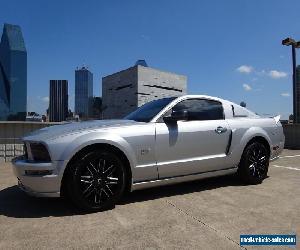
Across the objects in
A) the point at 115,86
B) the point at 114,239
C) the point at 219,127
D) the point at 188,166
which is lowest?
the point at 114,239

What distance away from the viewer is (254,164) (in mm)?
5738

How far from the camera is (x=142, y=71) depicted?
108m

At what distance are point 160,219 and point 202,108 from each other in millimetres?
2136

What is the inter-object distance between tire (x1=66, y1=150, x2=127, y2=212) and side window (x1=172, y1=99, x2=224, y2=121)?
4.44ft

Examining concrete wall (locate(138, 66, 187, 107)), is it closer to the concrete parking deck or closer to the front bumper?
the concrete parking deck

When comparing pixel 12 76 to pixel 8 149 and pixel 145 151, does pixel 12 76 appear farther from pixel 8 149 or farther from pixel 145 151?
pixel 145 151

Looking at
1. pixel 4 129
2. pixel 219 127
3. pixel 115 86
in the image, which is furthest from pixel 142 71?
pixel 219 127

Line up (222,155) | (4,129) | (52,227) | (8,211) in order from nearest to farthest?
1. (52,227)
2. (8,211)
3. (222,155)
4. (4,129)

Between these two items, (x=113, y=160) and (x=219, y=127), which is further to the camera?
(x=219, y=127)

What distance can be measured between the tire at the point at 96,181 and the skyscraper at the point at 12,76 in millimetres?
141920

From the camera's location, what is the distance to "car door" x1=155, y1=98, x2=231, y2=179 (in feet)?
15.3

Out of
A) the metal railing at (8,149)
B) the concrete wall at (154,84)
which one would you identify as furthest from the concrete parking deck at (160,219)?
the concrete wall at (154,84)

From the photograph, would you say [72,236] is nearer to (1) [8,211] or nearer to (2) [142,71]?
(1) [8,211]

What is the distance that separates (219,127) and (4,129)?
10.9 metres
